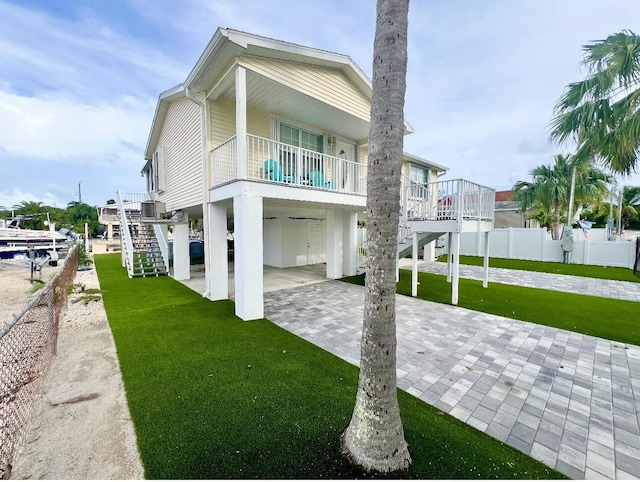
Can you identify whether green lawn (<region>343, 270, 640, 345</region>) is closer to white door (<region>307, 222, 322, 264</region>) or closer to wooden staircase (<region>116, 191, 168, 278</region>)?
white door (<region>307, 222, 322, 264</region>)

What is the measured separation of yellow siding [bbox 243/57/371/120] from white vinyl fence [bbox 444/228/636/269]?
13.2m

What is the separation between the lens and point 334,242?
10570mm

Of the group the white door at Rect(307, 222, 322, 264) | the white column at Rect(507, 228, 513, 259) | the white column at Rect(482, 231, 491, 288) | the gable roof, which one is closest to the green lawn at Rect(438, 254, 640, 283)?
the white column at Rect(507, 228, 513, 259)

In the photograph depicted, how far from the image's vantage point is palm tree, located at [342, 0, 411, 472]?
197 cm

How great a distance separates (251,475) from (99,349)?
4093 millimetres

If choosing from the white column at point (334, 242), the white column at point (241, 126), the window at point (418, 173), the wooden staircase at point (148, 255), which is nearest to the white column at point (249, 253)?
the white column at point (241, 126)

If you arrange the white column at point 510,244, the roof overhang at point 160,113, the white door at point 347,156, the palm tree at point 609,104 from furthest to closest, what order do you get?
the white column at point 510,244 → the white door at point 347,156 → the roof overhang at point 160,113 → the palm tree at point 609,104

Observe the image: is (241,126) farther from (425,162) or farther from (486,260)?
(425,162)

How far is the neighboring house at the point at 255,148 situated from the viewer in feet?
19.4

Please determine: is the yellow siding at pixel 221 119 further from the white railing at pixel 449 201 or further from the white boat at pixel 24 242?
the white boat at pixel 24 242

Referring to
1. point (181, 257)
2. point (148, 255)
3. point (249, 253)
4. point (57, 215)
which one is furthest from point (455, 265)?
point (57, 215)

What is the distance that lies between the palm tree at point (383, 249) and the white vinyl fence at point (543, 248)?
17.8m

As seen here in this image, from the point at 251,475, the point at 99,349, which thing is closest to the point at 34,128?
the point at 99,349

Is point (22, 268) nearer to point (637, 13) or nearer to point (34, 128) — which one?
point (34, 128)
